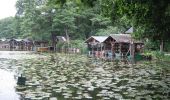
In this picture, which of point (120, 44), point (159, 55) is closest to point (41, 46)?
point (120, 44)

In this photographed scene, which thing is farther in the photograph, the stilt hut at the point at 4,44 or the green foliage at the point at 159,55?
the stilt hut at the point at 4,44

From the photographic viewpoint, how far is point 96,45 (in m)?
50.3

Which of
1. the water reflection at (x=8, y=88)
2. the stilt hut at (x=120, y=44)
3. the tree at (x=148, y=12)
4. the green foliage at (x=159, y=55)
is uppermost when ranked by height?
the tree at (x=148, y=12)

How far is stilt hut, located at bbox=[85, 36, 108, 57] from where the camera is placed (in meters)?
45.5

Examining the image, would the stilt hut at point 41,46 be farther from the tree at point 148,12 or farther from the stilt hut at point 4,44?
the tree at point 148,12

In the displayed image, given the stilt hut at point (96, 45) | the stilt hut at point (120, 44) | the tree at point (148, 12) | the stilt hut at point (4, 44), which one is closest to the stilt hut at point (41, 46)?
the stilt hut at point (4, 44)

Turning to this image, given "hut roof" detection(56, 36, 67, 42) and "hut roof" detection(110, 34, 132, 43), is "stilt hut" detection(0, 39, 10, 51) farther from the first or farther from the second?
"hut roof" detection(110, 34, 132, 43)

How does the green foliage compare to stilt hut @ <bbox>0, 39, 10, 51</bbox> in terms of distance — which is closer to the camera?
the green foliage

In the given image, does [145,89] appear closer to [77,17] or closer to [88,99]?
[88,99]

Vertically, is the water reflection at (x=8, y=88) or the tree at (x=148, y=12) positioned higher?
the tree at (x=148, y=12)

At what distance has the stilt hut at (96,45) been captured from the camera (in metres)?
45.5

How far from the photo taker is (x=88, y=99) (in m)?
11.8

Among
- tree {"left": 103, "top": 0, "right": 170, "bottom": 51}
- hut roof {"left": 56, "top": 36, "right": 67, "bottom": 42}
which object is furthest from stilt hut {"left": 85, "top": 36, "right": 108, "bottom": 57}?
tree {"left": 103, "top": 0, "right": 170, "bottom": 51}

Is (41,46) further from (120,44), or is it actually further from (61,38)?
(120,44)
